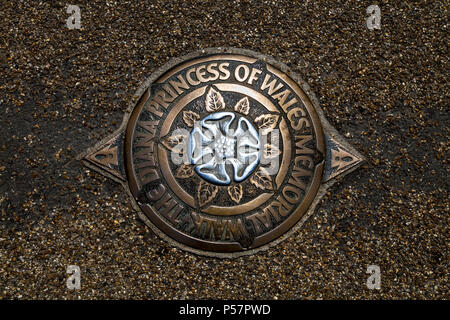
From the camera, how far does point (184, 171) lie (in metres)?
2.45

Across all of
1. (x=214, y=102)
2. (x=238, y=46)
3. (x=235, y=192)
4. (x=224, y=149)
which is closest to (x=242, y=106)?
(x=214, y=102)

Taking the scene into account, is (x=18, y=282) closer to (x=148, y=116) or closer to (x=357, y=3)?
(x=148, y=116)

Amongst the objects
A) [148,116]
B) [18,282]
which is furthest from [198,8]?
[18,282]

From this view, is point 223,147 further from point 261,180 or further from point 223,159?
point 261,180

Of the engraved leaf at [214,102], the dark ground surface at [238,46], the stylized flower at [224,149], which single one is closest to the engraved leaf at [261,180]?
the stylized flower at [224,149]

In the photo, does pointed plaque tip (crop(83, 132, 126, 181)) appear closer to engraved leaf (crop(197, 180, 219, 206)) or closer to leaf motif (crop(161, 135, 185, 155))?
leaf motif (crop(161, 135, 185, 155))

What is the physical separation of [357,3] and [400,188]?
1.17 metres

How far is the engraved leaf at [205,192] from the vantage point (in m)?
2.44

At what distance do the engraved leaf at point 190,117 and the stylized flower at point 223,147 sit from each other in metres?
0.04

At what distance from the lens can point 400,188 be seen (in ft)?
8.30

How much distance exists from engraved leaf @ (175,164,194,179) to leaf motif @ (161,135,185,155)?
83 millimetres

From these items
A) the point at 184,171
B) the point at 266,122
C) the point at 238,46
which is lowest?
the point at 184,171

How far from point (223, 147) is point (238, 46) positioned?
64cm

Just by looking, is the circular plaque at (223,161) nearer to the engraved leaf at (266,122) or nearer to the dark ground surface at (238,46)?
the engraved leaf at (266,122)
